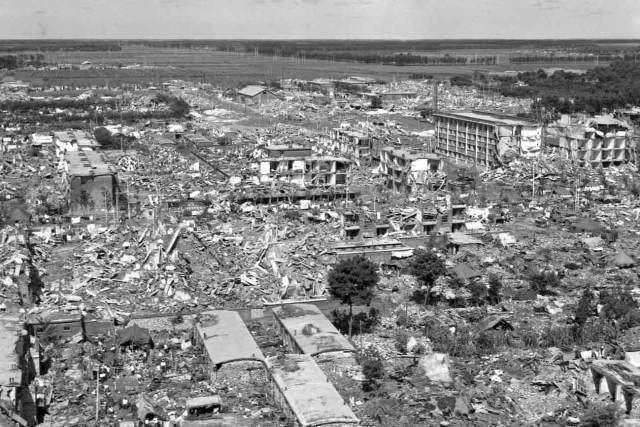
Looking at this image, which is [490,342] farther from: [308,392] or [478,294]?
[308,392]

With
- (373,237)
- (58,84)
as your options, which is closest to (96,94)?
(58,84)

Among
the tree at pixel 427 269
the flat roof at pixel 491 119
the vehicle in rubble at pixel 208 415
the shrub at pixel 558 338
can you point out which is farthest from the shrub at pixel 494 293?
the flat roof at pixel 491 119

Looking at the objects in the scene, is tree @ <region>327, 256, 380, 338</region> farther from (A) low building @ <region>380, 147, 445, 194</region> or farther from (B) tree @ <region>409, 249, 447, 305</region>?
(A) low building @ <region>380, 147, 445, 194</region>

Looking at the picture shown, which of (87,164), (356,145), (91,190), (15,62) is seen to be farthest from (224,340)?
(15,62)

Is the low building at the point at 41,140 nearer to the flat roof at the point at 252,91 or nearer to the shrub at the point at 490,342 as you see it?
the flat roof at the point at 252,91

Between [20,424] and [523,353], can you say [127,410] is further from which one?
[523,353]

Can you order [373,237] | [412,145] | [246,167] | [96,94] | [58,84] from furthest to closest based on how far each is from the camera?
[58,84] → [96,94] → [412,145] → [246,167] → [373,237]
